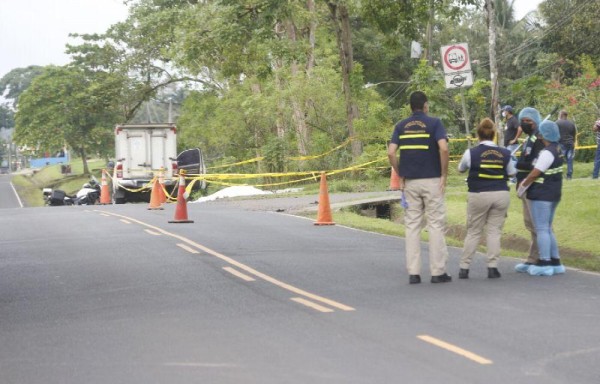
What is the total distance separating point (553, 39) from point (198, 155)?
2220cm

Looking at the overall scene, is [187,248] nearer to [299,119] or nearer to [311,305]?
[311,305]

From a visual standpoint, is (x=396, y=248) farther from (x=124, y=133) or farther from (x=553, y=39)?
(x=553, y=39)

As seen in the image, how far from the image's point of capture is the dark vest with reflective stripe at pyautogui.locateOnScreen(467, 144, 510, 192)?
1158cm

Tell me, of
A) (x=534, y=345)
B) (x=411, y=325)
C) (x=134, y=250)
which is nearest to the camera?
(x=534, y=345)

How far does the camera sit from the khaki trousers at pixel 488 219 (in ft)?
38.2

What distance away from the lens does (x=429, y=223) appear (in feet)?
37.1

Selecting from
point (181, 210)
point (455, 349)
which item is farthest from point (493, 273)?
point (181, 210)

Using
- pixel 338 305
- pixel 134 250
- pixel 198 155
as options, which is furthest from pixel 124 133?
pixel 338 305

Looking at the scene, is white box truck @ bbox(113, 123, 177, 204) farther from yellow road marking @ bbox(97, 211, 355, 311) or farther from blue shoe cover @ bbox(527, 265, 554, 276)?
blue shoe cover @ bbox(527, 265, 554, 276)

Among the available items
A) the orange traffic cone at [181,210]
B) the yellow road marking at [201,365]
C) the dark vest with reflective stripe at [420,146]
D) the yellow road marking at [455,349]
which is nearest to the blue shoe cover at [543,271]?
the dark vest with reflective stripe at [420,146]

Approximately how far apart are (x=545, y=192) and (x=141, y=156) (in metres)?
25.0

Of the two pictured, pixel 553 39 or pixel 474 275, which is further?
pixel 553 39

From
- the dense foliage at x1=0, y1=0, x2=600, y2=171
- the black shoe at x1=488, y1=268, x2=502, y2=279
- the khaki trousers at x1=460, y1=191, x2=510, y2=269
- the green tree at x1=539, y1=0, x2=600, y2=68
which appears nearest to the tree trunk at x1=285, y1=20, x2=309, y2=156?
the dense foliage at x1=0, y1=0, x2=600, y2=171

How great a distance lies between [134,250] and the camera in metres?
15.2
